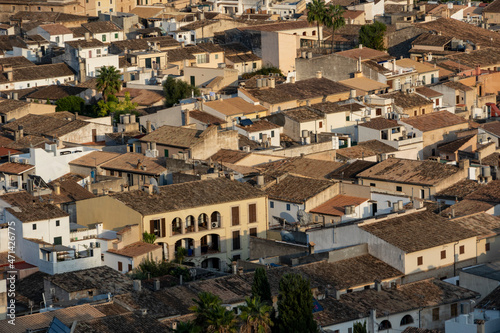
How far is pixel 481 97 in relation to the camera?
97.2 meters

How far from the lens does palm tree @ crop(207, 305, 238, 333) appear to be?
147ft

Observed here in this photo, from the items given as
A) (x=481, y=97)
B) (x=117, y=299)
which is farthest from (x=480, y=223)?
Result: (x=481, y=97)

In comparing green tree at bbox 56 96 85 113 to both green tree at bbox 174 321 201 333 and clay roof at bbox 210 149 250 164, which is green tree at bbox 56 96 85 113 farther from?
green tree at bbox 174 321 201 333

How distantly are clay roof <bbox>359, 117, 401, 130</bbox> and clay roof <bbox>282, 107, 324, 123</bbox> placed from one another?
3516 mm

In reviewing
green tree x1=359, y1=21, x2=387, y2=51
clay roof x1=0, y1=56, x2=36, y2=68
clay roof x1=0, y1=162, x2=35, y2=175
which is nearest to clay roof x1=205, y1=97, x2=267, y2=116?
clay roof x1=0, y1=162, x2=35, y2=175

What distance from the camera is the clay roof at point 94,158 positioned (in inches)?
3000

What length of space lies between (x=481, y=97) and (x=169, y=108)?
23069 millimetres

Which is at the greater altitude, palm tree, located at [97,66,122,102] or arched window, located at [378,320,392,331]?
arched window, located at [378,320,392,331]

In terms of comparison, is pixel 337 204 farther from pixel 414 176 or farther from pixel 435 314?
pixel 435 314

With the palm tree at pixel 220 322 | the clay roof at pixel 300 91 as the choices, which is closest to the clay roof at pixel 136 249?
the palm tree at pixel 220 322

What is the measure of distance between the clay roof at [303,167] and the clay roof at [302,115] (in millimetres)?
9729

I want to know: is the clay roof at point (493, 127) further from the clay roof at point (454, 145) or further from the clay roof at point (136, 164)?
the clay roof at point (136, 164)

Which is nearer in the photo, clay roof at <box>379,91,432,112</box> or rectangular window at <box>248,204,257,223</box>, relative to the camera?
rectangular window at <box>248,204,257,223</box>

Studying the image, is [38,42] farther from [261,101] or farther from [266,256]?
[266,256]
